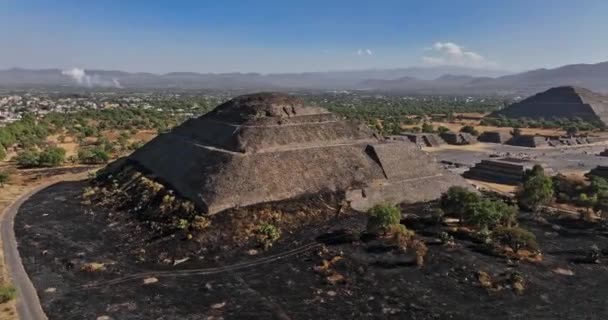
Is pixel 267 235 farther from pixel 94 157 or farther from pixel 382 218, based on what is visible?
pixel 94 157

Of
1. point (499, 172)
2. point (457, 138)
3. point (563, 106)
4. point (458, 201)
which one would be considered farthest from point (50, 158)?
A: point (563, 106)

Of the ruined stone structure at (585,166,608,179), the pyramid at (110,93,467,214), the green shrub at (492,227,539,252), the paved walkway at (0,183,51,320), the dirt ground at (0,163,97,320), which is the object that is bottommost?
the dirt ground at (0,163,97,320)

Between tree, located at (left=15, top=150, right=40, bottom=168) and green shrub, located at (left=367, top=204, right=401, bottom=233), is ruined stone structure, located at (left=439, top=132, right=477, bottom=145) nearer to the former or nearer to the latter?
green shrub, located at (left=367, top=204, right=401, bottom=233)

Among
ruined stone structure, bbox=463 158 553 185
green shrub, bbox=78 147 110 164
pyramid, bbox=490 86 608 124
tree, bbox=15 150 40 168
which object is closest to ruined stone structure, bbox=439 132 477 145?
ruined stone structure, bbox=463 158 553 185

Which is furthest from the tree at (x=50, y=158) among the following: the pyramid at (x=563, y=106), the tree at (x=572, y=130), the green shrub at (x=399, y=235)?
the pyramid at (x=563, y=106)

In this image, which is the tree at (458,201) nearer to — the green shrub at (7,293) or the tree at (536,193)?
the tree at (536,193)

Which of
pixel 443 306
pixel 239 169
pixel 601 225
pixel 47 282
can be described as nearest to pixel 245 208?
pixel 239 169

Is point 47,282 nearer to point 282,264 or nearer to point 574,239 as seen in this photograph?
point 282,264

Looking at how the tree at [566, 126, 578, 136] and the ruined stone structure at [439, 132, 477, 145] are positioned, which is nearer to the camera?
the ruined stone structure at [439, 132, 477, 145]
